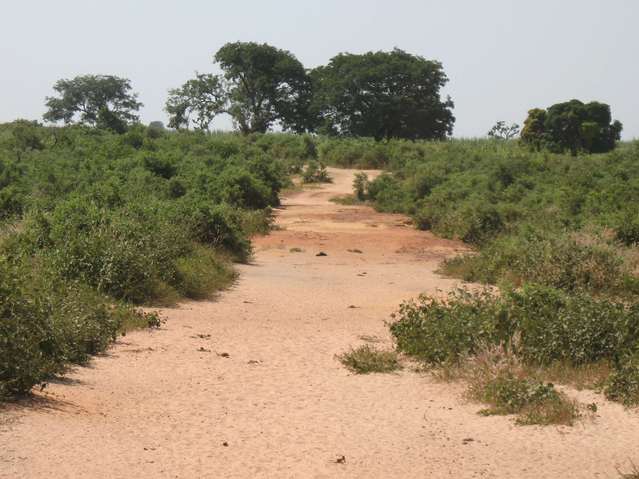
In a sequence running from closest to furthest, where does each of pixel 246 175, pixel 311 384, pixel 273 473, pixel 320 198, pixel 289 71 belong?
pixel 273 473
pixel 311 384
pixel 246 175
pixel 320 198
pixel 289 71

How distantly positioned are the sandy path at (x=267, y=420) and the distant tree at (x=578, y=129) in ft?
120

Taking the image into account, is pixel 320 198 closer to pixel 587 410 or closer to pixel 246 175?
pixel 246 175

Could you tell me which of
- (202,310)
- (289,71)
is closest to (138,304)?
(202,310)

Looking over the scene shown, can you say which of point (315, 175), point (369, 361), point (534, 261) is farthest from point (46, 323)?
point (315, 175)

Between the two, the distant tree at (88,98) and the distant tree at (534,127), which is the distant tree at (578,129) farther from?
the distant tree at (88,98)

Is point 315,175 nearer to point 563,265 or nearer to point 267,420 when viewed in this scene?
point 563,265

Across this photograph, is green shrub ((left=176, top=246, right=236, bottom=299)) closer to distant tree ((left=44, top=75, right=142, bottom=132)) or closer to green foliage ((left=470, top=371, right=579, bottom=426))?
green foliage ((left=470, top=371, right=579, bottom=426))

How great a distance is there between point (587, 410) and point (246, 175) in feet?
82.1

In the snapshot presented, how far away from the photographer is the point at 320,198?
41.0m

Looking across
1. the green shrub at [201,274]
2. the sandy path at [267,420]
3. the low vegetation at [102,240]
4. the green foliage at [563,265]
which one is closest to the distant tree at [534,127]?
the low vegetation at [102,240]

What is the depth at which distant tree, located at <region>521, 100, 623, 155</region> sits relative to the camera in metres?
49.1

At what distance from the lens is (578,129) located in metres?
49.5

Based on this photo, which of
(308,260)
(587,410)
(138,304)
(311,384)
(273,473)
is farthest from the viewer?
(308,260)

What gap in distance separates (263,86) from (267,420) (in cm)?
6601
